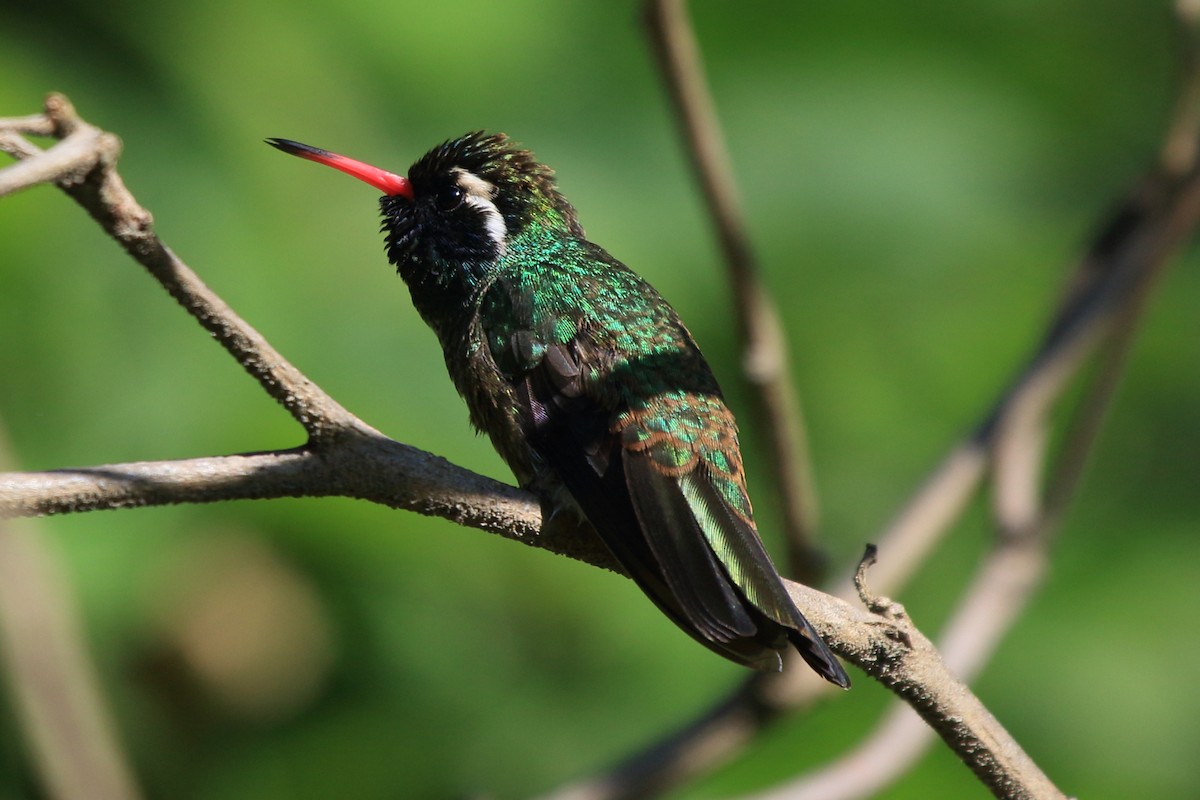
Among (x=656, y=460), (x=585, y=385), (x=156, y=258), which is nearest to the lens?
(x=156, y=258)

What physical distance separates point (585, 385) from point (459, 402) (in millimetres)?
1780

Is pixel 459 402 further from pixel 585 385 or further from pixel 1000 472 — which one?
pixel 1000 472

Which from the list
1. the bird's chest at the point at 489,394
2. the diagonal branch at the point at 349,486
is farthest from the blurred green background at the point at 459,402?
the diagonal branch at the point at 349,486

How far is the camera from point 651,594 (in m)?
2.70

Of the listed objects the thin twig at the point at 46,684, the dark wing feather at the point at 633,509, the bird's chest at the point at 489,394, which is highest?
the bird's chest at the point at 489,394

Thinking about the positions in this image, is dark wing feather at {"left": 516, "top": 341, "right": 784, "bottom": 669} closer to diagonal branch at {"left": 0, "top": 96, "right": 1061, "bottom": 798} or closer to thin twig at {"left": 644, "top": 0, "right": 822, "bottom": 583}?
diagonal branch at {"left": 0, "top": 96, "right": 1061, "bottom": 798}

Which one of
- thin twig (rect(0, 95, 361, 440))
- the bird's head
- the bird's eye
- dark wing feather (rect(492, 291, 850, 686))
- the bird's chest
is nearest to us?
thin twig (rect(0, 95, 361, 440))

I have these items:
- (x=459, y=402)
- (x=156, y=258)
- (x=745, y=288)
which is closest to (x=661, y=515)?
(x=745, y=288)

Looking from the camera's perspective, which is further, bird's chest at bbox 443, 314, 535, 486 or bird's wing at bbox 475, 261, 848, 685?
bird's chest at bbox 443, 314, 535, 486

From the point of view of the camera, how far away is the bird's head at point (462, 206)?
3.61 meters

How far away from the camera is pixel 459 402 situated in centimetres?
490

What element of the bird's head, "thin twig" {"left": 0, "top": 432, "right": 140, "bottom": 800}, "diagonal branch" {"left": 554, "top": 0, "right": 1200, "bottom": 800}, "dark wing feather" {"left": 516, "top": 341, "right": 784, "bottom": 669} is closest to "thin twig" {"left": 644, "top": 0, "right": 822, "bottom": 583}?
"diagonal branch" {"left": 554, "top": 0, "right": 1200, "bottom": 800}

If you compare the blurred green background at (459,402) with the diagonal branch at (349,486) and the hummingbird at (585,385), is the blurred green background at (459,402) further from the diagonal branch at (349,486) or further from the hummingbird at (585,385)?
the diagonal branch at (349,486)

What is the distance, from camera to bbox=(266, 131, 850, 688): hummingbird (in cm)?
267
